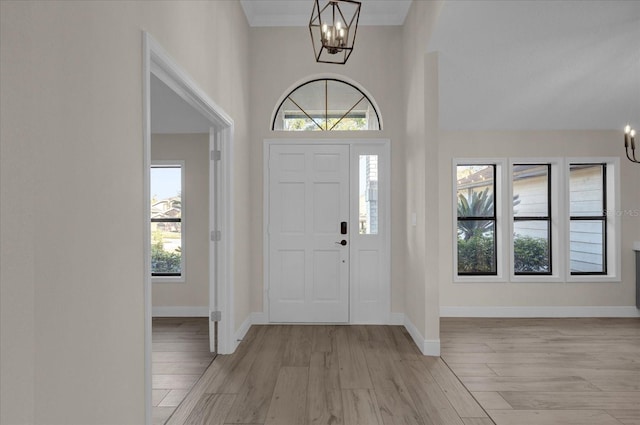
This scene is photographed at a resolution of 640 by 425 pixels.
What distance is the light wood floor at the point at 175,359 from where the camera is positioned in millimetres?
2857

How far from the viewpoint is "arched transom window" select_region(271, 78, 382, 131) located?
491 centimetres

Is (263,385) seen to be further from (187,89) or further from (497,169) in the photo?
(497,169)

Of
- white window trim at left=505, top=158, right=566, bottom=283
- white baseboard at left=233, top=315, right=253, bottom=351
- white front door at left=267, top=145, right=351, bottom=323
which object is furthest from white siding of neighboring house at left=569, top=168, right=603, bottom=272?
white baseboard at left=233, top=315, right=253, bottom=351

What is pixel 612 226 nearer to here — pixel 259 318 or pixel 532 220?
pixel 532 220

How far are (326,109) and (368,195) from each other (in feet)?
3.88

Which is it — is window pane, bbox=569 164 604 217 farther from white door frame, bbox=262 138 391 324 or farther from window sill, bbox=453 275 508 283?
white door frame, bbox=262 138 391 324

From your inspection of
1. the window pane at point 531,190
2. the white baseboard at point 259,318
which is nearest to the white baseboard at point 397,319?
the white baseboard at point 259,318

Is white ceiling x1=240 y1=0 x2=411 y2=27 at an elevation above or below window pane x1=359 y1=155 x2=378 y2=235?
above

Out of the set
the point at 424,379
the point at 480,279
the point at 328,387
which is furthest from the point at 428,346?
the point at 480,279

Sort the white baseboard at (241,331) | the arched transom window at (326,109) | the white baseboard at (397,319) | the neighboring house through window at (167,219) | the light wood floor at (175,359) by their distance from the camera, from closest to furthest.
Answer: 1. the light wood floor at (175,359)
2. the white baseboard at (241,331)
3. the white baseboard at (397,319)
4. the arched transom window at (326,109)
5. the neighboring house through window at (167,219)

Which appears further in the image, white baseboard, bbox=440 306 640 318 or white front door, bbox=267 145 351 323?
white baseboard, bbox=440 306 640 318

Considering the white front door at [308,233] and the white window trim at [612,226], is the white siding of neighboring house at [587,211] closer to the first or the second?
the white window trim at [612,226]

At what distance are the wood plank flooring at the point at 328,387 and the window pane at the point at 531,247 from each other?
2.08 m

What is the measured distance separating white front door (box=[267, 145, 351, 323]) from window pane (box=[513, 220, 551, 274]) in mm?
2267
